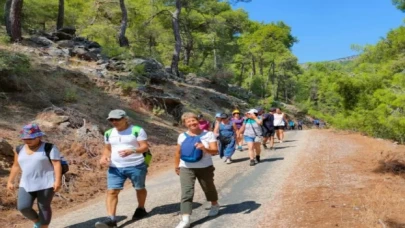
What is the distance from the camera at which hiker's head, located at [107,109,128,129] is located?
5626 millimetres

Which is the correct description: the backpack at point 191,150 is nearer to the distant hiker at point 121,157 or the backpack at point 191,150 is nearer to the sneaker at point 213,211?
the distant hiker at point 121,157

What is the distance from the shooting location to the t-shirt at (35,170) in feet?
16.7

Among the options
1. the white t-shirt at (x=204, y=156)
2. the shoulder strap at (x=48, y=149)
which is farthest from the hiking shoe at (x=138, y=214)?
the shoulder strap at (x=48, y=149)

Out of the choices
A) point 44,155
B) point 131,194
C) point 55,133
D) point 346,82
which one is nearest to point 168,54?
point 346,82

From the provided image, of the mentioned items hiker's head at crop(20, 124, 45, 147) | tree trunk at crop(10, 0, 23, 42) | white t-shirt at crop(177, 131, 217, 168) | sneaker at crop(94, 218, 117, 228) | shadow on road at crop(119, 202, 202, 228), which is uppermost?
tree trunk at crop(10, 0, 23, 42)

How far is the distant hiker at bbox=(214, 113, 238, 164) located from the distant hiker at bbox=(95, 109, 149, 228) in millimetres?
6147

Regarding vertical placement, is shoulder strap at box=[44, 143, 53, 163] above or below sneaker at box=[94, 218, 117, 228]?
above

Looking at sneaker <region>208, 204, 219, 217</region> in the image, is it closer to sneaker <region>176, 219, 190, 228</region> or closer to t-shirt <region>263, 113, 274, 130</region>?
sneaker <region>176, 219, 190, 228</region>

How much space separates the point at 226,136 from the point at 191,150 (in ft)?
20.8

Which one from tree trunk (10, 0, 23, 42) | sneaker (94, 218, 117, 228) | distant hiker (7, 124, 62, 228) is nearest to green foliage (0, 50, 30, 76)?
tree trunk (10, 0, 23, 42)

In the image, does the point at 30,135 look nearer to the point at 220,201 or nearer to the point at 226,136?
the point at 220,201

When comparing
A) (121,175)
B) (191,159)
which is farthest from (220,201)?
(121,175)

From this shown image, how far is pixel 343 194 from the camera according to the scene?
7.26 meters

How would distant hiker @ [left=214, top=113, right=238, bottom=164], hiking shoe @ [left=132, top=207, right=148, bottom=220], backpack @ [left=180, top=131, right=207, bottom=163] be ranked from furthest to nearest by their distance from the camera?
distant hiker @ [left=214, top=113, right=238, bottom=164] < hiking shoe @ [left=132, top=207, right=148, bottom=220] < backpack @ [left=180, top=131, right=207, bottom=163]
